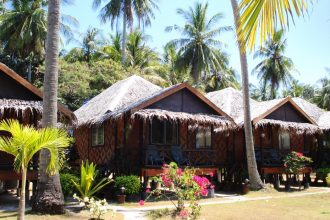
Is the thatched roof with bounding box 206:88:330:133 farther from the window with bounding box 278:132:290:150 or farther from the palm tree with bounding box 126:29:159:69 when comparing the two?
the palm tree with bounding box 126:29:159:69

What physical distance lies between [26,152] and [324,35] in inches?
219

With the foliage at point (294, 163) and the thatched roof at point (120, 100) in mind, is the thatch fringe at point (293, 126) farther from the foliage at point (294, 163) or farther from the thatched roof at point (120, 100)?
the thatched roof at point (120, 100)

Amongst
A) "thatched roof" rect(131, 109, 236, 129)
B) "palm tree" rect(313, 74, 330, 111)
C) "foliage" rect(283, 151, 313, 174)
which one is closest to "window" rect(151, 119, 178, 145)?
"thatched roof" rect(131, 109, 236, 129)

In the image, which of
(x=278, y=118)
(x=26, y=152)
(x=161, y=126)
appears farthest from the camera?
(x=278, y=118)

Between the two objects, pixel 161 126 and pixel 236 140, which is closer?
pixel 161 126

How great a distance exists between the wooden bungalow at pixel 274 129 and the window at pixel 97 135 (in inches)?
253

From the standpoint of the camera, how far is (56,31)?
10.1m

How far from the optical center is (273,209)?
1162 cm

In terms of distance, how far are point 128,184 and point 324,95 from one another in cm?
3926

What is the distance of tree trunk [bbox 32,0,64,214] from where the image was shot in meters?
9.47

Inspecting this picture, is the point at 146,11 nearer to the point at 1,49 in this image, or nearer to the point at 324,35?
the point at 1,49

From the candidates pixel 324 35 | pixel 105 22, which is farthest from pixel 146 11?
pixel 324 35

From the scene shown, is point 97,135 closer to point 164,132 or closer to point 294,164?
point 164,132

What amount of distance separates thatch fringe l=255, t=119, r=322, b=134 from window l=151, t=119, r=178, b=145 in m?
4.17
